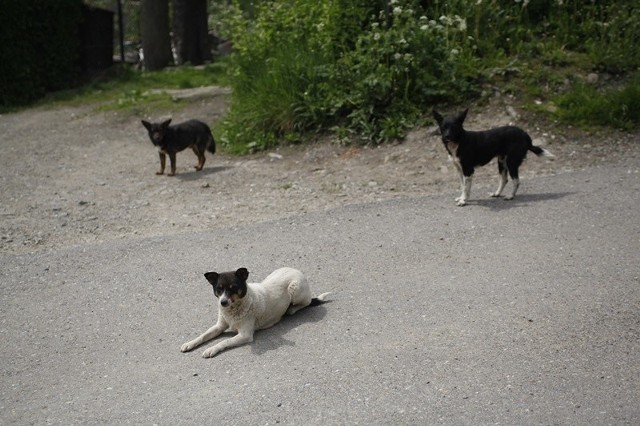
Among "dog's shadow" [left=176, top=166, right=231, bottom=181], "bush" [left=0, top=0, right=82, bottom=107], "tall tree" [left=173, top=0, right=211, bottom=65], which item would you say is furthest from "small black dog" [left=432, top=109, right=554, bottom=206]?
"tall tree" [left=173, top=0, right=211, bottom=65]

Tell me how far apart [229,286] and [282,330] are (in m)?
0.72

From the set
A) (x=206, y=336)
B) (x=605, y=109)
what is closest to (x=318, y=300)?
(x=206, y=336)

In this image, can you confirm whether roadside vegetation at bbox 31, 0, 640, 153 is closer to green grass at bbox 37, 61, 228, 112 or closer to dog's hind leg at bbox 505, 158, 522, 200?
dog's hind leg at bbox 505, 158, 522, 200

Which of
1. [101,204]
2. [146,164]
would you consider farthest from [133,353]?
[146,164]

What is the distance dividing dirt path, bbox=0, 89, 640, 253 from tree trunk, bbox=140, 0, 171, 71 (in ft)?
28.2

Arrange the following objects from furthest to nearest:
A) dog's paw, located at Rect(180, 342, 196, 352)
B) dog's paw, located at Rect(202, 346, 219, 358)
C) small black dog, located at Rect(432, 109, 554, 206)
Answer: small black dog, located at Rect(432, 109, 554, 206) → dog's paw, located at Rect(180, 342, 196, 352) → dog's paw, located at Rect(202, 346, 219, 358)

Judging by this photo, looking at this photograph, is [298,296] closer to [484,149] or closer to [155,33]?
[484,149]

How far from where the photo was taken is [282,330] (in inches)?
251

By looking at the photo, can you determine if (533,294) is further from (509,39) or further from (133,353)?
(509,39)

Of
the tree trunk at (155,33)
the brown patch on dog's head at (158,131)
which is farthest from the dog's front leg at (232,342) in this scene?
the tree trunk at (155,33)

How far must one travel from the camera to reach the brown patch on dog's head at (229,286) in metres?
5.94

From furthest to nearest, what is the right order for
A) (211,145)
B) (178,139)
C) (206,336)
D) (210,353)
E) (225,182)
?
1. (211,145)
2. (178,139)
3. (225,182)
4. (206,336)
5. (210,353)

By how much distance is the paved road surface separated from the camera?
16.9 feet

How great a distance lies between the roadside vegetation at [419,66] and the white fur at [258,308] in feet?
18.6
